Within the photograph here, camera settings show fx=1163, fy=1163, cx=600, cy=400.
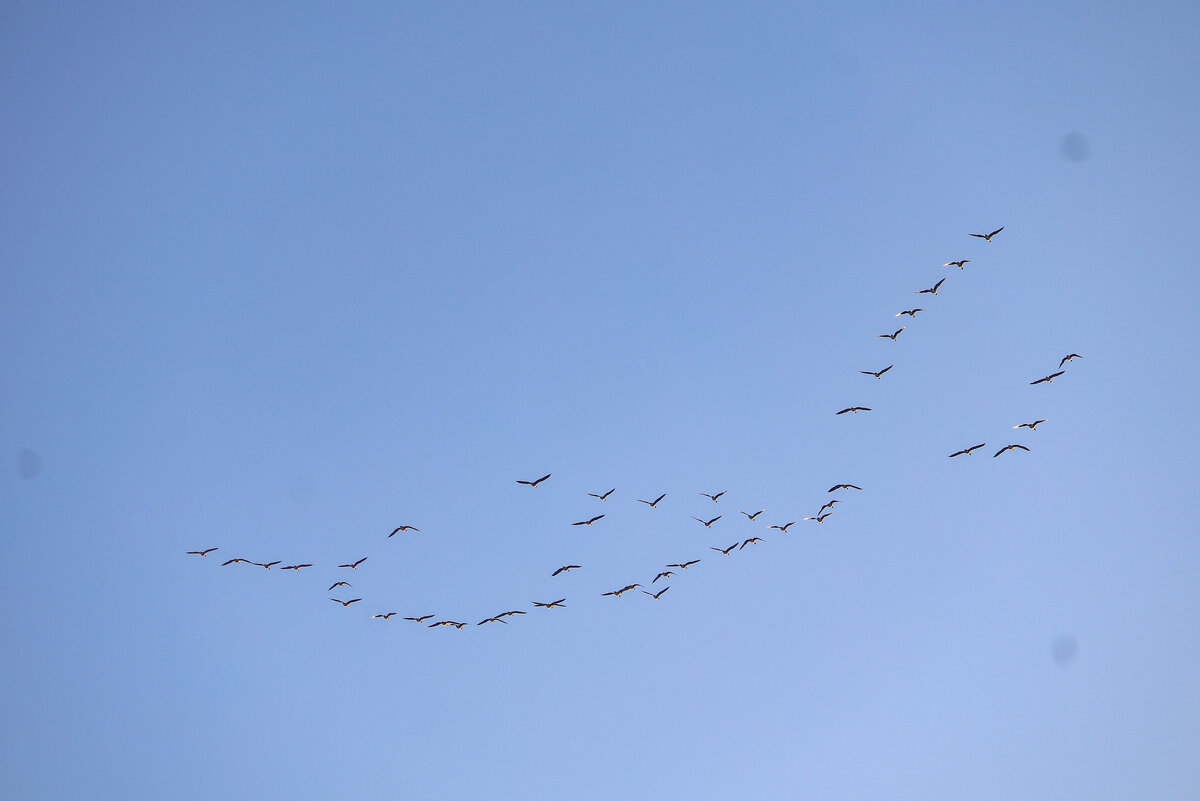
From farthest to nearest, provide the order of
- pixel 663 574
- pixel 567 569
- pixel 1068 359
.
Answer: pixel 663 574 → pixel 567 569 → pixel 1068 359

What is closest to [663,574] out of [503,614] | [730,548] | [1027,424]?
[730,548]

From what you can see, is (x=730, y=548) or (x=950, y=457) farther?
(x=730, y=548)

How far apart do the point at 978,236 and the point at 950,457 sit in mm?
16757

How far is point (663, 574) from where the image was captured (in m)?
102

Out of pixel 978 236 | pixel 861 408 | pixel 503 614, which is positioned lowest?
pixel 503 614

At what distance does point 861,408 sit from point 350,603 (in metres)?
48.8

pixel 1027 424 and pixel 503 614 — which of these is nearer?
pixel 1027 424

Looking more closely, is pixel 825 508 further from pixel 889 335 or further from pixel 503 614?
pixel 503 614

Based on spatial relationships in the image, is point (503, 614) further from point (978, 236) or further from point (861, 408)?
point (978, 236)

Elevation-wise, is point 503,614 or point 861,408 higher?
point 861,408

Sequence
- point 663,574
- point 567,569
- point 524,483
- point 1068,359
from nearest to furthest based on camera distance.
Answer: point 1068,359
point 524,483
point 567,569
point 663,574

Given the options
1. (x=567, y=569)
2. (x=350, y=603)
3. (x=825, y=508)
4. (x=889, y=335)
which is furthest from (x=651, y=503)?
(x=350, y=603)

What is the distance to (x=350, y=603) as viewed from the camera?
10569cm

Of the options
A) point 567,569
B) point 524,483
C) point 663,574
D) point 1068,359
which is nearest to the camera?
point 1068,359
